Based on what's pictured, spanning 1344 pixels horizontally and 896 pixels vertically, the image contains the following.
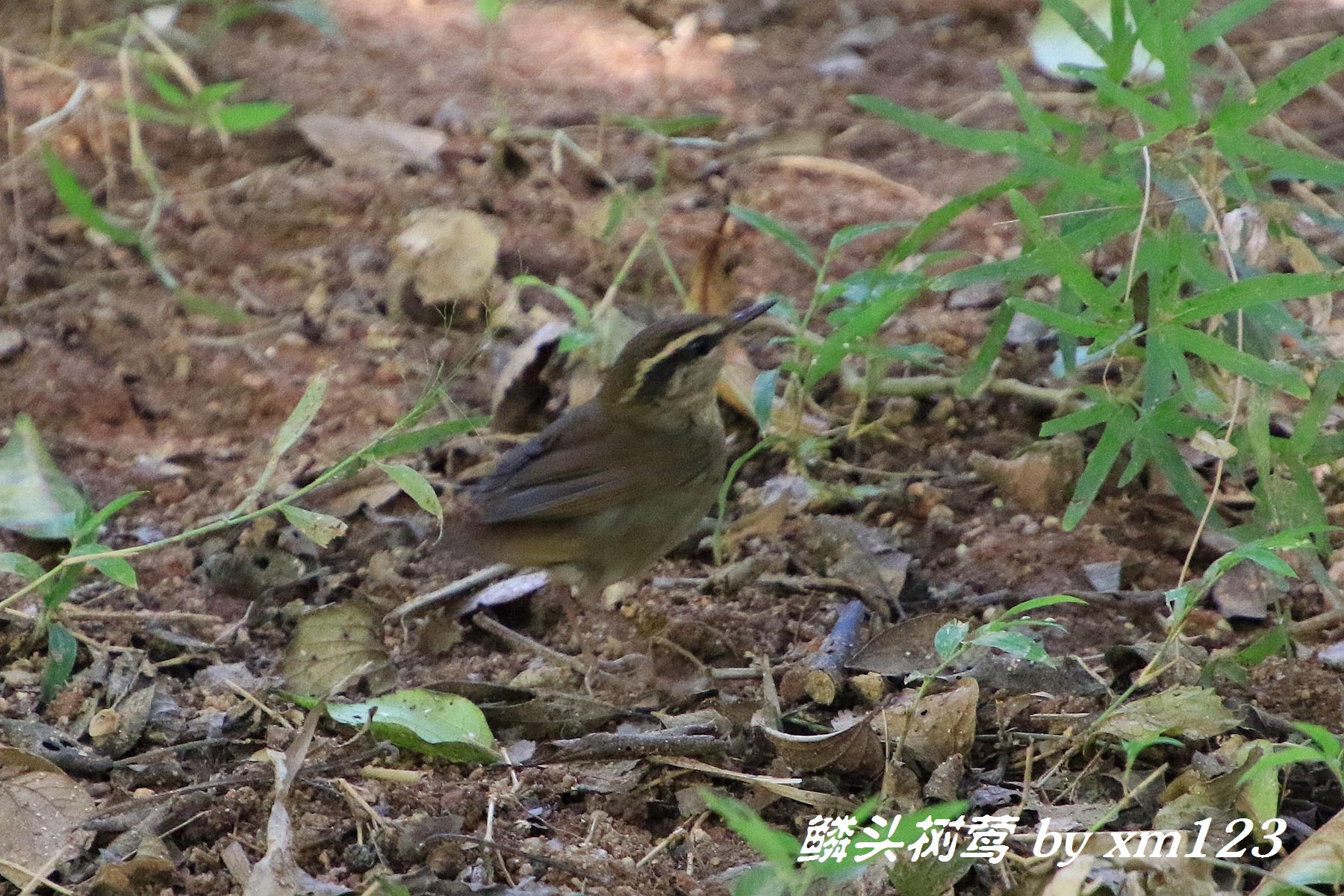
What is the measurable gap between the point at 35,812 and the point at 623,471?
6.63ft

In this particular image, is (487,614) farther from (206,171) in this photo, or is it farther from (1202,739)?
(206,171)

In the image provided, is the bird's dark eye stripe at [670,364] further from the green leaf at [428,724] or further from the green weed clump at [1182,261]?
the green leaf at [428,724]

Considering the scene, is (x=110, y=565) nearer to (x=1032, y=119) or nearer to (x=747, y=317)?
(x=747, y=317)

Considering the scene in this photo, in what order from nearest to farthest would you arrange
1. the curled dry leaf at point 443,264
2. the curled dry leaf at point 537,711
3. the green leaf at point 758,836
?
the green leaf at point 758,836
the curled dry leaf at point 537,711
the curled dry leaf at point 443,264

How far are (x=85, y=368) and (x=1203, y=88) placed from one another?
195 inches

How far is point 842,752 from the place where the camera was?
3393 millimetres

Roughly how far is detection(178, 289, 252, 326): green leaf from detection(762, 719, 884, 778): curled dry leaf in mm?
3209

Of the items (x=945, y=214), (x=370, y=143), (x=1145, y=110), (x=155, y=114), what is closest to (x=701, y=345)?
(x=945, y=214)

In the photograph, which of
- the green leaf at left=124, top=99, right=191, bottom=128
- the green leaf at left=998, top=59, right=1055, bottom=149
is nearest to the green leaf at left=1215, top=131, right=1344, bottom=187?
the green leaf at left=998, top=59, right=1055, bottom=149

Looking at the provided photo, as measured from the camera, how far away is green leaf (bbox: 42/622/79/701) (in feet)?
12.1

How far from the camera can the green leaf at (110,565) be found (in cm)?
348

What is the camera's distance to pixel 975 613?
4.18 meters

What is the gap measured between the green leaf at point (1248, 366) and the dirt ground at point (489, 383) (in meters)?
0.78

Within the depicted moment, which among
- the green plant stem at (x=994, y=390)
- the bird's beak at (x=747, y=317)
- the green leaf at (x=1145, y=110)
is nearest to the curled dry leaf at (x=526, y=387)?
the bird's beak at (x=747, y=317)
